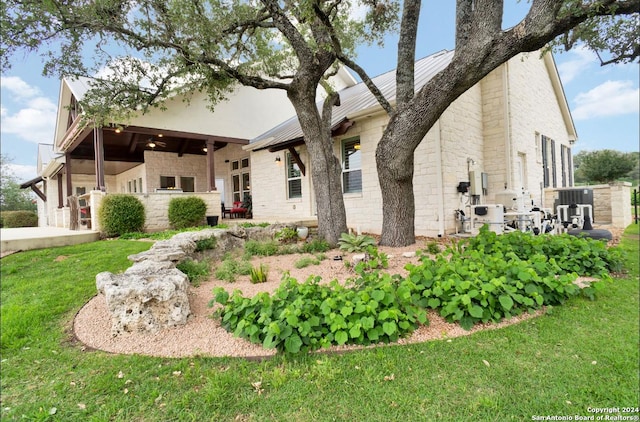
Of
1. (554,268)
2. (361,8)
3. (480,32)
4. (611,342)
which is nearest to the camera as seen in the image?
(611,342)

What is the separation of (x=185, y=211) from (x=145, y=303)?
25.0ft

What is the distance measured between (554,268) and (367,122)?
19.1ft

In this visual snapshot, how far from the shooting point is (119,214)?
862 cm

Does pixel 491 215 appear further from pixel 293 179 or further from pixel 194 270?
pixel 194 270

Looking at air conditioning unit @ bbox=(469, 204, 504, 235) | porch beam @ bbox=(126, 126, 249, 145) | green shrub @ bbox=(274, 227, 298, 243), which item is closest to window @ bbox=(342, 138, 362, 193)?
green shrub @ bbox=(274, 227, 298, 243)

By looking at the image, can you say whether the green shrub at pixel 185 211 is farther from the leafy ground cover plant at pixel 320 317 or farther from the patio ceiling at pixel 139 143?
the leafy ground cover plant at pixel 320 317

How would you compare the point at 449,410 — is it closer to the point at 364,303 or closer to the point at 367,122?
the point at 364,303

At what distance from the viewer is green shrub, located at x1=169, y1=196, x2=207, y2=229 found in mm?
9688

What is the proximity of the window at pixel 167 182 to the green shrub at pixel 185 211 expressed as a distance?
5066mm

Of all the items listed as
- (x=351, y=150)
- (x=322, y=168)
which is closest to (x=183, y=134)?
(x=351, y=150)

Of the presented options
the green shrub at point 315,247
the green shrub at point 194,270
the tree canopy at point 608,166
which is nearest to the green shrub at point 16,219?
the green shrub at point 194,270

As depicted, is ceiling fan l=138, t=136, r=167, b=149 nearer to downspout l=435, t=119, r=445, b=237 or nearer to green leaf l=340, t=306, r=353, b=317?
downspout l=435, t=119, r=445, b=237

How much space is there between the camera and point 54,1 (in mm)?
4293

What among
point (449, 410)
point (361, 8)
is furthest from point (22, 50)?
point (449, 410)
